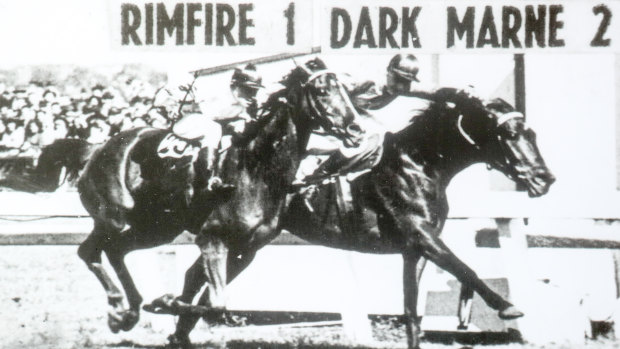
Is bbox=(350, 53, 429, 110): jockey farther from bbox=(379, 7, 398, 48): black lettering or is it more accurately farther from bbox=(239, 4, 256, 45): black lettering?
bbox=(239, 4, 256, 45): black lettering

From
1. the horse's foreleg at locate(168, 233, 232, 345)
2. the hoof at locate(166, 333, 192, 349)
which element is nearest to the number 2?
the horse's foreleg at locate(168, 233, 232, 345)

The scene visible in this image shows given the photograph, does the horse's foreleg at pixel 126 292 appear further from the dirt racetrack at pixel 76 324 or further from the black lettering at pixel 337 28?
the black lettering at pixel 337 28

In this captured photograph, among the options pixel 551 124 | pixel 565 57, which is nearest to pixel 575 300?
pixel 551 124

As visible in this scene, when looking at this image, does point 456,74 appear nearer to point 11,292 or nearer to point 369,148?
point 369,148

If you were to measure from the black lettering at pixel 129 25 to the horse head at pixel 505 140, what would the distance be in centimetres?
160

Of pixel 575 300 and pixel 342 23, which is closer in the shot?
pixel 575 300

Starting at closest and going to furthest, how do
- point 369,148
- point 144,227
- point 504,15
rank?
1. point 369,148
2. point 144,227
3. point 504,15

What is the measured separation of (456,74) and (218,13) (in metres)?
1.17

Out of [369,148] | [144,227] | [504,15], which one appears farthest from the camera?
[504,15]

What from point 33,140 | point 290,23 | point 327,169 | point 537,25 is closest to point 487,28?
point 537,25

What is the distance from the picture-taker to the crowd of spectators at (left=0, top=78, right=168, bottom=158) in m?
3.04

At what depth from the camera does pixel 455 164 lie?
8.57 ft

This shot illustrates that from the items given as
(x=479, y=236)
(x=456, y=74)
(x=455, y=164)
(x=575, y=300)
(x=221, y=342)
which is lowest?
(x=221, y=342)

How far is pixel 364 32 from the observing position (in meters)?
3.03
